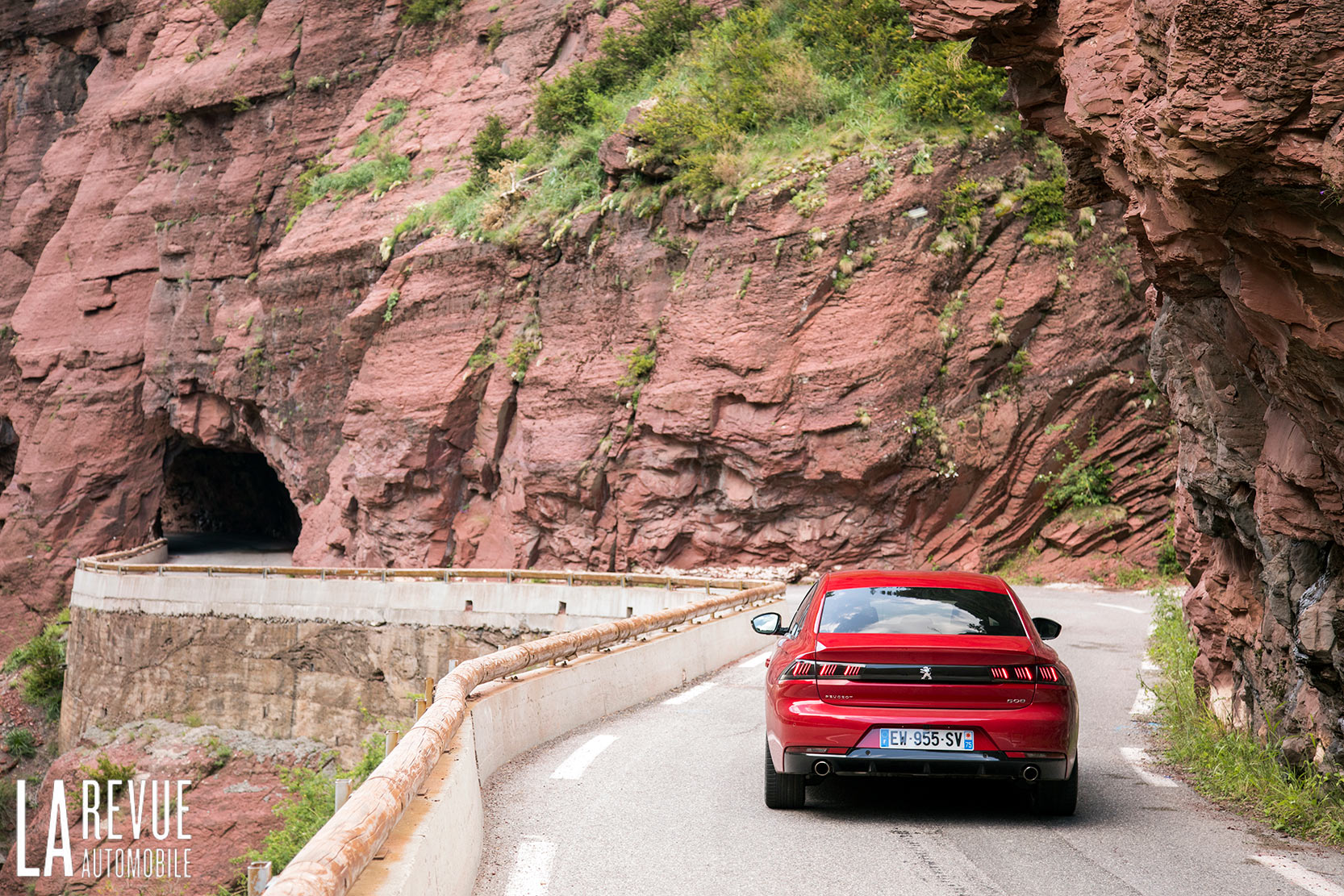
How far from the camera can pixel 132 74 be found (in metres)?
49.6

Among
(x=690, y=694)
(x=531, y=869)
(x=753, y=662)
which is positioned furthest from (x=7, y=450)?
(x=531, y=869)

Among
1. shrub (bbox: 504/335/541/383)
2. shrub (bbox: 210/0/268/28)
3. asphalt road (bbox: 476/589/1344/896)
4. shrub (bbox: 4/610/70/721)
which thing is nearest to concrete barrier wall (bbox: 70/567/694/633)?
shrub (bbox: 4/610/70/721)

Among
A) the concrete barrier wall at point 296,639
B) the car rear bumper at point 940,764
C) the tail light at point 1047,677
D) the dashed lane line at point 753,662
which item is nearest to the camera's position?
the car rear bumper at point 940,764

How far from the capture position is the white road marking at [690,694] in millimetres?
12461

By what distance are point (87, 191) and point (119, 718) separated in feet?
89.2

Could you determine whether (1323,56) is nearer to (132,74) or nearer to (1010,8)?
(1010,8)

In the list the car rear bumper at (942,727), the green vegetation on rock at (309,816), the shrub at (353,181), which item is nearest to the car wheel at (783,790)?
the car rear bumper at (942,727)

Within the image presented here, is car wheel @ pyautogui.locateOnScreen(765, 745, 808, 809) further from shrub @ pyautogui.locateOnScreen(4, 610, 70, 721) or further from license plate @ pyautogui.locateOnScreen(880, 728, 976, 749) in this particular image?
shrub @ pyautogui.locateOnScreen(4, 610, 70, 721)

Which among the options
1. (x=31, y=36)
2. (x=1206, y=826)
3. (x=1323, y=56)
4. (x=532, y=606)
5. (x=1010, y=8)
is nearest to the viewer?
(x=1323, y=56)

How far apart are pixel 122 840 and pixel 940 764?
23.8 m

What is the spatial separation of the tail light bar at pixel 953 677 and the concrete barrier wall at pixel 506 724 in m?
2.19

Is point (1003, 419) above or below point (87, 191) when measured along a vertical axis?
below

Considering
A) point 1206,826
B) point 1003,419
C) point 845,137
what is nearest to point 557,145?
point 845,137

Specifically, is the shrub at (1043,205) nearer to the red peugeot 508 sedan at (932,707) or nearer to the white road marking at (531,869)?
the red peugeot 508 sedan at (932,707)
